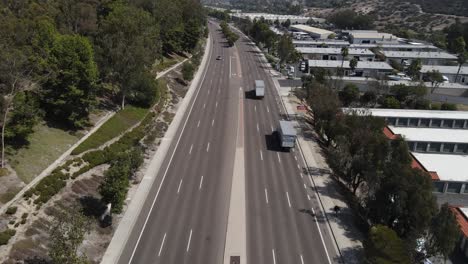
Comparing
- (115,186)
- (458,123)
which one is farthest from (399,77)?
(115,186)

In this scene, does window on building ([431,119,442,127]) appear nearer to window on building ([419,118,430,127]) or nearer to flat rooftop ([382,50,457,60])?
window on building ([419,118,430,127])

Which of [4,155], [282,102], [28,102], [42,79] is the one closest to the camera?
[4,155]

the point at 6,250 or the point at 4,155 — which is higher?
the point at 4,155

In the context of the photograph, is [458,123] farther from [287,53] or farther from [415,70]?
[287,53]

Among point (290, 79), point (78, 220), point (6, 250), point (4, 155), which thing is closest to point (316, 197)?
point (78, 220)

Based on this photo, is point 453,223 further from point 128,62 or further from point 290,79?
point 290,79
